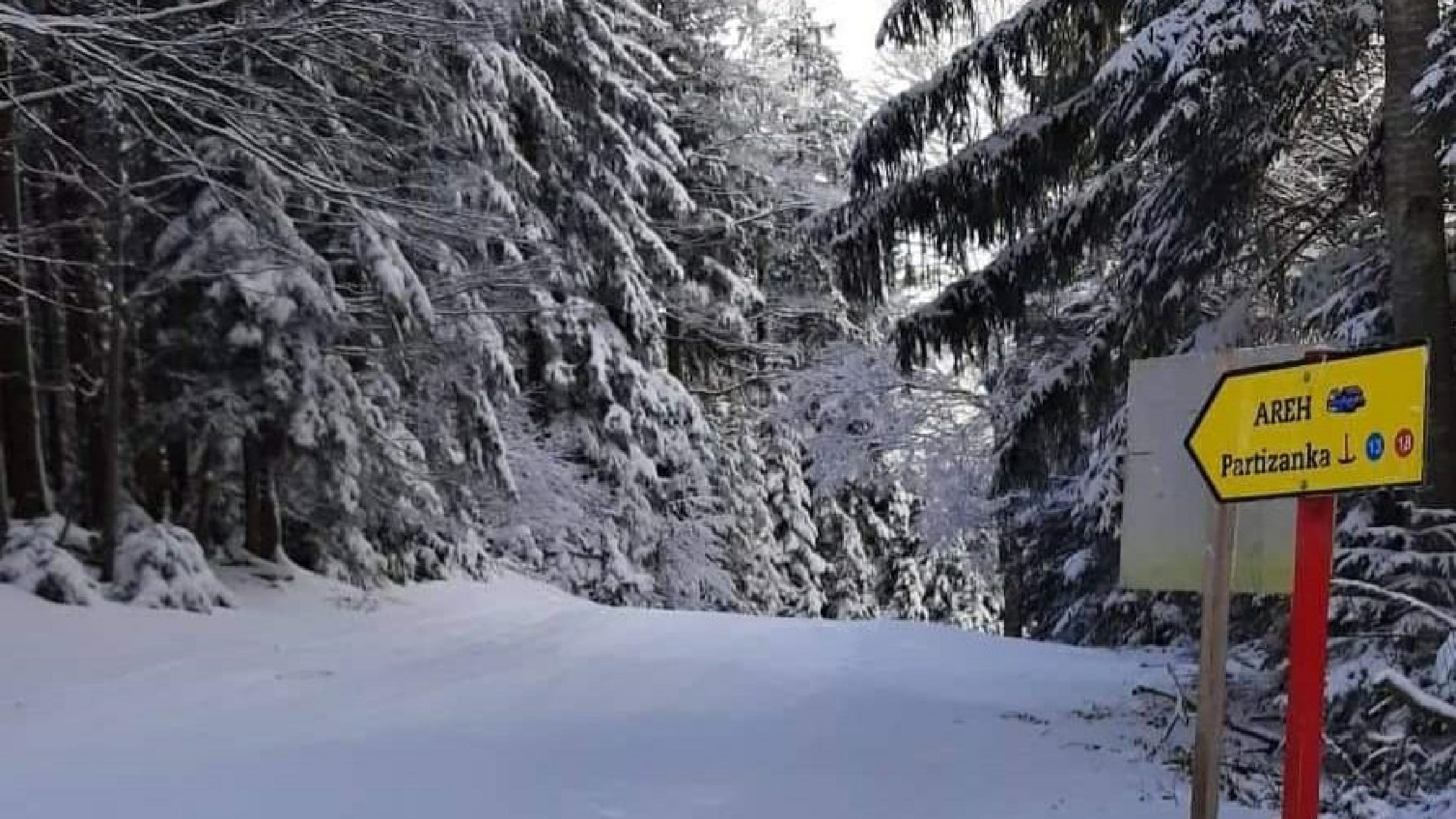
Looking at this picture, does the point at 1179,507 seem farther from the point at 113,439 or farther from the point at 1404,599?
the point at 113,439

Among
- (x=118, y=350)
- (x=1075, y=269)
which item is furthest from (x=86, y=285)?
(x=1075, y=269)

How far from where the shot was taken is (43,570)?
417 inches

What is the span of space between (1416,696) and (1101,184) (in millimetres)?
4619

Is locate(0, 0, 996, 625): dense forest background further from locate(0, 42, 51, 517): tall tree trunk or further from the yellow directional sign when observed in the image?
the yellow directional sign

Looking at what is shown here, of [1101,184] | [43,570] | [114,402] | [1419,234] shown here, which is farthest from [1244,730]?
[114,402]

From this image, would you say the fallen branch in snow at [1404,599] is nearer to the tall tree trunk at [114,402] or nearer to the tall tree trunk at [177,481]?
the tall tree trunk at [114,402]

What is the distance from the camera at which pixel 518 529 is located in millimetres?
21828

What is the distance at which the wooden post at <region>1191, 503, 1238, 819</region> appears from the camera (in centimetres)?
385

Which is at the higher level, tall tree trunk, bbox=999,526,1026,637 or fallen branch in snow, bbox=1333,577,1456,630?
fallen branch in snow, bbox=1333,577,1456,630

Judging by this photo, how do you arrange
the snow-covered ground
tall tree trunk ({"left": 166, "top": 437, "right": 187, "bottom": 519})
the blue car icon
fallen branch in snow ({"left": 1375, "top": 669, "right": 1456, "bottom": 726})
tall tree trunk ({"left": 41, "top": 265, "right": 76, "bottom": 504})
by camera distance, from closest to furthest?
the blue car icon → fallen branch in snow ({"left": 1375, "top": 669, "right": 1456, "bottom": 726}) → the snow-covered ground → tall tree trunk ({"left": 41, "top": 265, "right": 76, "bottom": 504}) → tall tree trunk ({"left": 166, "top": 437, "right": 187, "bottom": 519})

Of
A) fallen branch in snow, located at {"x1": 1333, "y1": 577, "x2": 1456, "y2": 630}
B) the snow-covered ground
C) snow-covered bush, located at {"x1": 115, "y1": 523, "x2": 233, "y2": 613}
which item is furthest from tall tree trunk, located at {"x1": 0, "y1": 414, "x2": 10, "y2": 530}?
fallen branch in snow, located at {"x1": 1333, "y1": 577, "x2": 1456, "y2": 630}

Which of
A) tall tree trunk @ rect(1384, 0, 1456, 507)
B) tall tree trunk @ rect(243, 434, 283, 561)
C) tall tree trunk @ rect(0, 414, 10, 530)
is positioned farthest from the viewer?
tall tree trunk @ rect(243, 434, 283, 561)

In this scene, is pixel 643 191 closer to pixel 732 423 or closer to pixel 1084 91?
pixel 732 423

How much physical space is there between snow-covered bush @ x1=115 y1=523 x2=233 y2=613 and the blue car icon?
10.2m
